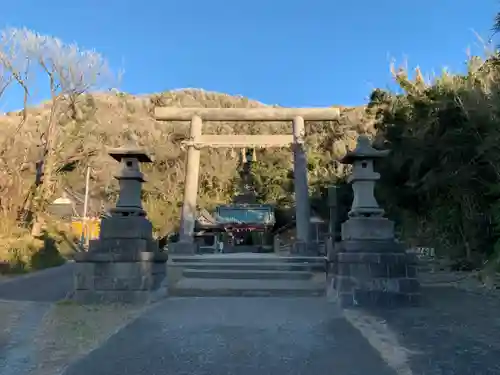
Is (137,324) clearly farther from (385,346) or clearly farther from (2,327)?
(385,346)

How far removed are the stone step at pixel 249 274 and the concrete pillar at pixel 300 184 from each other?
2.91 meters

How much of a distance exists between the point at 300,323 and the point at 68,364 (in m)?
2.83

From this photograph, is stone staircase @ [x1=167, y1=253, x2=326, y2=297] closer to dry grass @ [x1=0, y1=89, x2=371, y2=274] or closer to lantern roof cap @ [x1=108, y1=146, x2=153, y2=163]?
lantern roof cap @ [x1=108, y1=146, x2=153, y2=163]

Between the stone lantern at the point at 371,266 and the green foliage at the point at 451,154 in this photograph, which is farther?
the green foliage at the point at 451,154

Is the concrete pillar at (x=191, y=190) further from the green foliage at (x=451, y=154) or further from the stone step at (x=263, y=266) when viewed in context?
the green foliage at (x=451, y=154)

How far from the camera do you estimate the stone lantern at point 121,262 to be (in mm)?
7371

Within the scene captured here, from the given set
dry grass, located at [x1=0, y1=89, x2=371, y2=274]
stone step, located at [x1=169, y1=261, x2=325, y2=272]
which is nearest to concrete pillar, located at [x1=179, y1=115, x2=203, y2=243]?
dry grass, located at [x1=0, y1=89, x2=371, y2=274]

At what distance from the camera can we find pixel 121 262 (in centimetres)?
744

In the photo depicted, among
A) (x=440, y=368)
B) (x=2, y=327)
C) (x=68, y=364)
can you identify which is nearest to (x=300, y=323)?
(x=440, y=368)

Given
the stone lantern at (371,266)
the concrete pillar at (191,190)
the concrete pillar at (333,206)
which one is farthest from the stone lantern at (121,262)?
the concrete pillar at (333,206)

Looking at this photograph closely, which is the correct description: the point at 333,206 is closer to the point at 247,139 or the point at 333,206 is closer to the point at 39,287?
the point at 247,139

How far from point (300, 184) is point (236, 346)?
9.57m

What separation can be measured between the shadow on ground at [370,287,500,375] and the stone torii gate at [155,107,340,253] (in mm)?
6480

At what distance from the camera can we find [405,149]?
35.3ft
